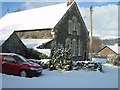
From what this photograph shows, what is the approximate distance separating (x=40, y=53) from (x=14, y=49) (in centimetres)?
321

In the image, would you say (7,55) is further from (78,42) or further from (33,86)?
(78,42)

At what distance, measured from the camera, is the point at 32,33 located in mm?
35625

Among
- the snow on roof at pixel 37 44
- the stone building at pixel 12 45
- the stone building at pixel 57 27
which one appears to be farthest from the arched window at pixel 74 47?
the stone building at pixel 12 45

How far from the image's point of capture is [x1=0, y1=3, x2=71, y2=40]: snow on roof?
3450cm

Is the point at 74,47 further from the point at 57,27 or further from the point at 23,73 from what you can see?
the point at 23,73

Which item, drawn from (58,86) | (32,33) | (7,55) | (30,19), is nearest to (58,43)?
(32,33)

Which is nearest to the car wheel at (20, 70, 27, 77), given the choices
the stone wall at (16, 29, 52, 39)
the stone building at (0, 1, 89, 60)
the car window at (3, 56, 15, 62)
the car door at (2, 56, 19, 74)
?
the car door at (2, 56, 19, 74)

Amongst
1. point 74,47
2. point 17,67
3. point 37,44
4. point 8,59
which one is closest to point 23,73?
point 17,67

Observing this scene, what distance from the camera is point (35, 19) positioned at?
3750 centimetres

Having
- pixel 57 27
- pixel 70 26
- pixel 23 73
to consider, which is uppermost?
pixel 70 26

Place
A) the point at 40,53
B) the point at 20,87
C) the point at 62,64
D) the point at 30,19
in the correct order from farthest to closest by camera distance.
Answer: the point at 30,19 < the point at 40,53 < the point at 62,64 < the point at 20,87

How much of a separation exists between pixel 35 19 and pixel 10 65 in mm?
19820

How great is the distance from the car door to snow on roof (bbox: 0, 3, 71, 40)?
13987mm

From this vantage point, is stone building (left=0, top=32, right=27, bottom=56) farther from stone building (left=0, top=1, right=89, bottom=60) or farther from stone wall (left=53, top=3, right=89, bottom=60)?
stone wall (left=53, top=3, right=89, bottom=60)
